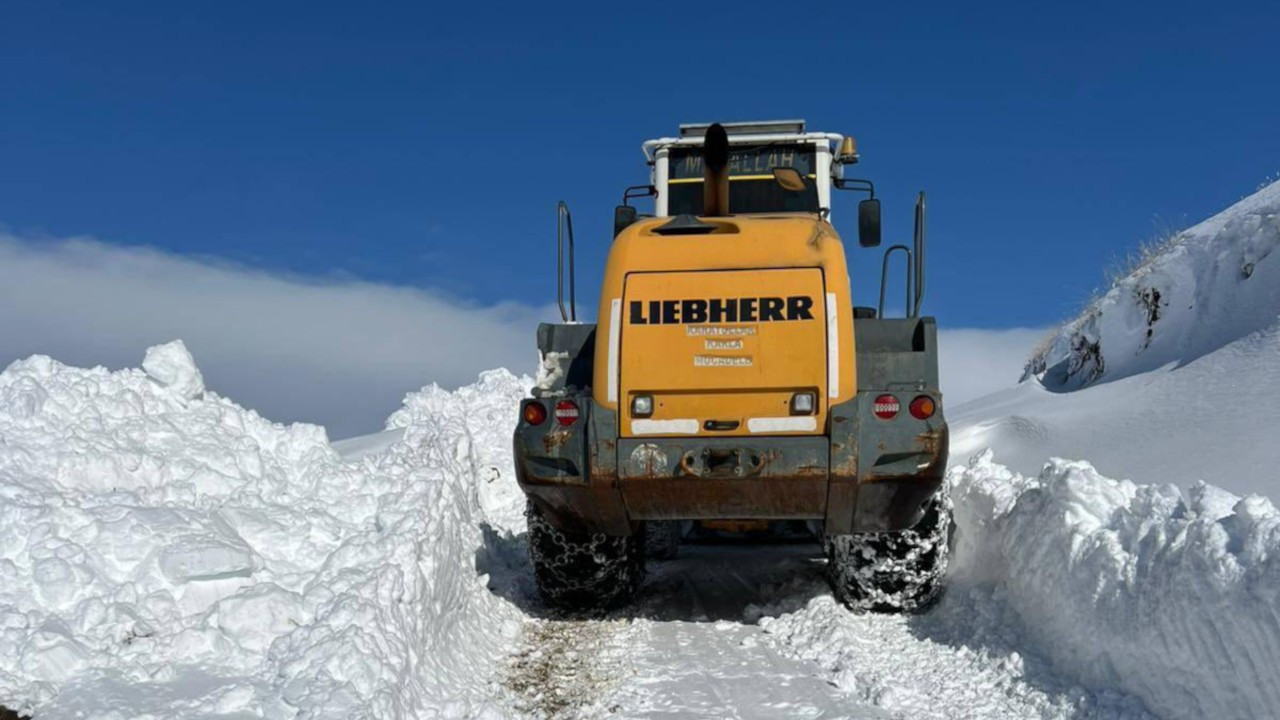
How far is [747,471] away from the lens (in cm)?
554

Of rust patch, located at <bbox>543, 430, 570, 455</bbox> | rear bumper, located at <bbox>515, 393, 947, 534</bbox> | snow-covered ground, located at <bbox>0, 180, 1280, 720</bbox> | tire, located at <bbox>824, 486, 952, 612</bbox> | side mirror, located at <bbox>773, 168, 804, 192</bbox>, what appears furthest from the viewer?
side mirror, located at <bbox>773, 168, 804, 192</bbox>

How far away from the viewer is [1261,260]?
1051 centimetres

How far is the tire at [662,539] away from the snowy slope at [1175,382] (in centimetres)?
336

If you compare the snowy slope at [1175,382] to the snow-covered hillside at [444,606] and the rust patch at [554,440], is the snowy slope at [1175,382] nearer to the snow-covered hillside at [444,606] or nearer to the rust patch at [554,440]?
the snow-covered hillside at [444,606]

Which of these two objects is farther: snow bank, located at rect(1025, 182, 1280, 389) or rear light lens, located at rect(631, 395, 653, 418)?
snow bank, located at rect(1025, 182, 1280, 389)

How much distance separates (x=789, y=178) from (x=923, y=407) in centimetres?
242

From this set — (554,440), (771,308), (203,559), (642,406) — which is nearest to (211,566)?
(203,559)

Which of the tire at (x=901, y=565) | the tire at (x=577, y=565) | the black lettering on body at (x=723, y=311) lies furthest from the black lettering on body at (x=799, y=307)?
the tire at (x=577, y=565)

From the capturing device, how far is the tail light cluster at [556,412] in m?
5.79

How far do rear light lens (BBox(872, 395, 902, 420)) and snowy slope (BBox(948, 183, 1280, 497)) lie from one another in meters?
2.50

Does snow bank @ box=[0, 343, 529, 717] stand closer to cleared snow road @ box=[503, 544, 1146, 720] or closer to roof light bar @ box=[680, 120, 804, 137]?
cleared snow road @ box=[503, 544, 1146, 720]

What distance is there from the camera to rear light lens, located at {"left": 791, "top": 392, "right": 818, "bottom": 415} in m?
5.57

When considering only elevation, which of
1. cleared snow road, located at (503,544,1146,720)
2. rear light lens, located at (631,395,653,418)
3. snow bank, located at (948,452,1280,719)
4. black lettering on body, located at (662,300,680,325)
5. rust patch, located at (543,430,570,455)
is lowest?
cleared snow road, located at (503,544,1146,720)

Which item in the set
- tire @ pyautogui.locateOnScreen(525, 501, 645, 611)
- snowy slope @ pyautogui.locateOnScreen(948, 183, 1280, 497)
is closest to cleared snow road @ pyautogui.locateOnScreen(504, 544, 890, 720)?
tire @ pyautogui.locateOnScreen(525, 501, 645, 611)
